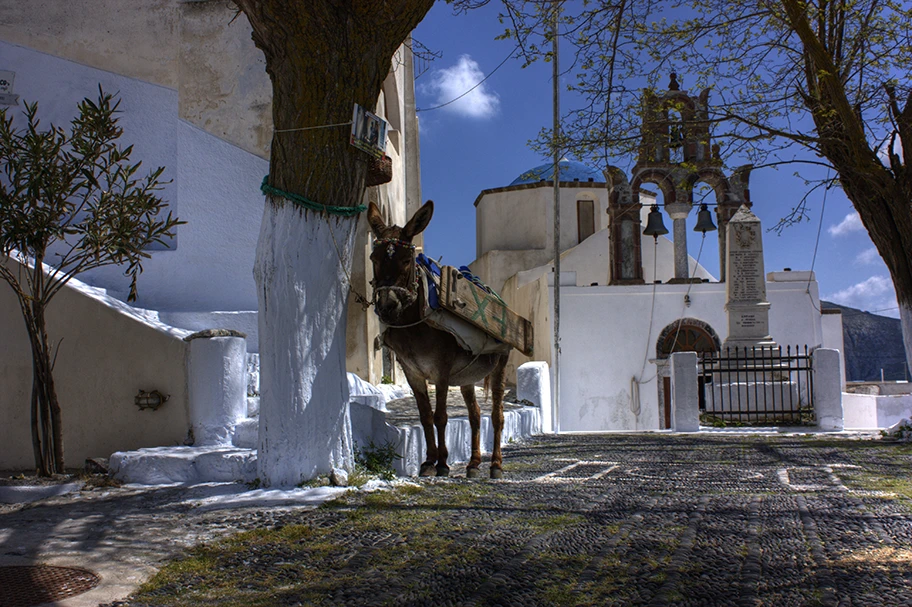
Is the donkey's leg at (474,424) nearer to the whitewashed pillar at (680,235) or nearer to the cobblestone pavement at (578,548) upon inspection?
the cobblestone pavement at (578,548)

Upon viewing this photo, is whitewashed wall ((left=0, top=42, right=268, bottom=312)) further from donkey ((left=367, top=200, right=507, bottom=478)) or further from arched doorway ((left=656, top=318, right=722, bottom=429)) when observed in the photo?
arched doorway ((left=656, top=318, right=722, bottom=429))

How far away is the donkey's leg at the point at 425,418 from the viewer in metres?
7.38

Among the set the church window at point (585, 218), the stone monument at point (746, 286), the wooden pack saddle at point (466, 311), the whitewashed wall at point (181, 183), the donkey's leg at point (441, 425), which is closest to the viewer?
the wooden pack saddle at point (466, 311)

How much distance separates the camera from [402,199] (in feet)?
64.8

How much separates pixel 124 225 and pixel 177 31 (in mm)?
5428

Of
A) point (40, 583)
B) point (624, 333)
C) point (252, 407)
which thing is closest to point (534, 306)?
point (624, 333)

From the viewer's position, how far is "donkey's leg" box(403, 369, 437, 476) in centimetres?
738

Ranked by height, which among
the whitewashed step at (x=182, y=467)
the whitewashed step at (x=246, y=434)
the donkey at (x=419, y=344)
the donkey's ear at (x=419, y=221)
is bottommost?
the whitewashed step at (x=182, y=467)

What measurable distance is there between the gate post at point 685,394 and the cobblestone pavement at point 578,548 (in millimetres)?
8010

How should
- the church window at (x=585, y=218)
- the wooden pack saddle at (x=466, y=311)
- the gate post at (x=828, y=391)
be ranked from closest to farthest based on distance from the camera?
the wooden pack saddle at (x=466, y=311), the gate post at (x=828, y=391), the church window at (x=585, y=218)

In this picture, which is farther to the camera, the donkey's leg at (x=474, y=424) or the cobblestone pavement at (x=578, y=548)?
the donkey's leg at (x=474, y=424)

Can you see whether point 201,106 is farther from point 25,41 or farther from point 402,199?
point 402,199

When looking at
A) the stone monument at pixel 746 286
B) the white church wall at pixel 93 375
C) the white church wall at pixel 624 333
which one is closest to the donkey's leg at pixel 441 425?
the white church wall at pixel 93 375

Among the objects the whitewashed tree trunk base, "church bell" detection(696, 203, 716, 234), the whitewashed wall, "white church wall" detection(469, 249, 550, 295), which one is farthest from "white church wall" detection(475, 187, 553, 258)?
the whitewashed tree trunk base
